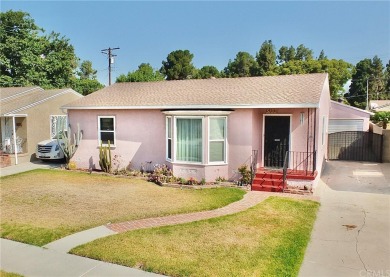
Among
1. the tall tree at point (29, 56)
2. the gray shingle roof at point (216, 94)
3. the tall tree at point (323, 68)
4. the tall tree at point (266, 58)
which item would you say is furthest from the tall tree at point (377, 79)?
the gray shingle roof at point (216, 94)

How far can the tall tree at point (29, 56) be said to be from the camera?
34.4 meters

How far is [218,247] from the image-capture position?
6711mm

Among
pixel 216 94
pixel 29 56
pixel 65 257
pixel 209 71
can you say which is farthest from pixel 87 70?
pixel 65 257

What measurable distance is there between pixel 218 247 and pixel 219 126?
6.99 metres

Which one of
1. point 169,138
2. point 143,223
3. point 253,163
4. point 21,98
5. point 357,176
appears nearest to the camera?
point 143,223

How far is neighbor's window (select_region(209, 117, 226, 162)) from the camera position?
1299cm

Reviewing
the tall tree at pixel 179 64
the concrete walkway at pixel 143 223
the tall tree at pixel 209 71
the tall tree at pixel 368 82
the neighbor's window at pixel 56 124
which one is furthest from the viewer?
the tall tree at pixel 368 82

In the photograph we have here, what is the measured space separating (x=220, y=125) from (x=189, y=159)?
195cm

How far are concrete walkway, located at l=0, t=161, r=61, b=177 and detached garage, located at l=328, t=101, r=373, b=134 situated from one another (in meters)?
18.3

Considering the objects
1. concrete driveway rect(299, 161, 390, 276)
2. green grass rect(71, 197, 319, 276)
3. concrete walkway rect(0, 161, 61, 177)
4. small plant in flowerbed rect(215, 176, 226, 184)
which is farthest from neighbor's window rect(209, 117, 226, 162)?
concrete walkway rect(0, 161, 61, 177)

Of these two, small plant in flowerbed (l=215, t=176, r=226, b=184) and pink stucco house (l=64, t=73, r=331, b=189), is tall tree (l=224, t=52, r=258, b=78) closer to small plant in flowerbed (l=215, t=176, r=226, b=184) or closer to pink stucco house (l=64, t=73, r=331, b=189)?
pink stucco house (l=64, t=73, r=331, b=189)

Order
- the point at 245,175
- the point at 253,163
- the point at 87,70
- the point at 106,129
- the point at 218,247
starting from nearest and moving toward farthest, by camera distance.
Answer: the point at 218,247 < the point at 245,175 < the point at 253,163 < the point at 106,129 < the point at 87,70

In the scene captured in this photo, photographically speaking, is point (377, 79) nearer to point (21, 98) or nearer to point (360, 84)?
point (360, 84)

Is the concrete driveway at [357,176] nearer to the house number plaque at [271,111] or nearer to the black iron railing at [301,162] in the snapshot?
the black iron railing at [301,162]
